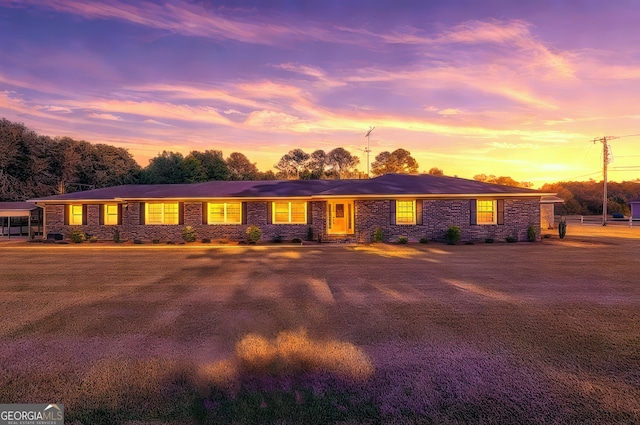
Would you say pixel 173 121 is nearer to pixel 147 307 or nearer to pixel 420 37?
pixel 420 37

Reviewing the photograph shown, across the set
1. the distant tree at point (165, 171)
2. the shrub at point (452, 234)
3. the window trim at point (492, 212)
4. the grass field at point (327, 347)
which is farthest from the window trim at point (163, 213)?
the window trim at point (492, 212)

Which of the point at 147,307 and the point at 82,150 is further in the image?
the point at 82,150

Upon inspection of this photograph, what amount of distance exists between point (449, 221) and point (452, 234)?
1229 mm

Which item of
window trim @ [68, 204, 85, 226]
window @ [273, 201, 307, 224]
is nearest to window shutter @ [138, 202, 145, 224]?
window trim @ [68, 204, 85, 226]

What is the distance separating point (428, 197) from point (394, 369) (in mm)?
15776

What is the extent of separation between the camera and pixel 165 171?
36688mm

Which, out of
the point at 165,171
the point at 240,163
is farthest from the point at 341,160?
the point at 165,171

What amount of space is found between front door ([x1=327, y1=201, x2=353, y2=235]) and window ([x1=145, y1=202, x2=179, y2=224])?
949cm

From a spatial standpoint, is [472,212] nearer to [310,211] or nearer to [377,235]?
[377,235]

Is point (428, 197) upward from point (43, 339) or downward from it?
upward

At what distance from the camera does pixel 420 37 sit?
16.2 meters

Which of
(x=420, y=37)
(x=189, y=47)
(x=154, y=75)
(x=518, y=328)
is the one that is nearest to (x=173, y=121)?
(x=154, y=75)

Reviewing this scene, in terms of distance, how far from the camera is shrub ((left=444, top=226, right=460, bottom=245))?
1747 centimetres

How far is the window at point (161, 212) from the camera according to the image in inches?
790
